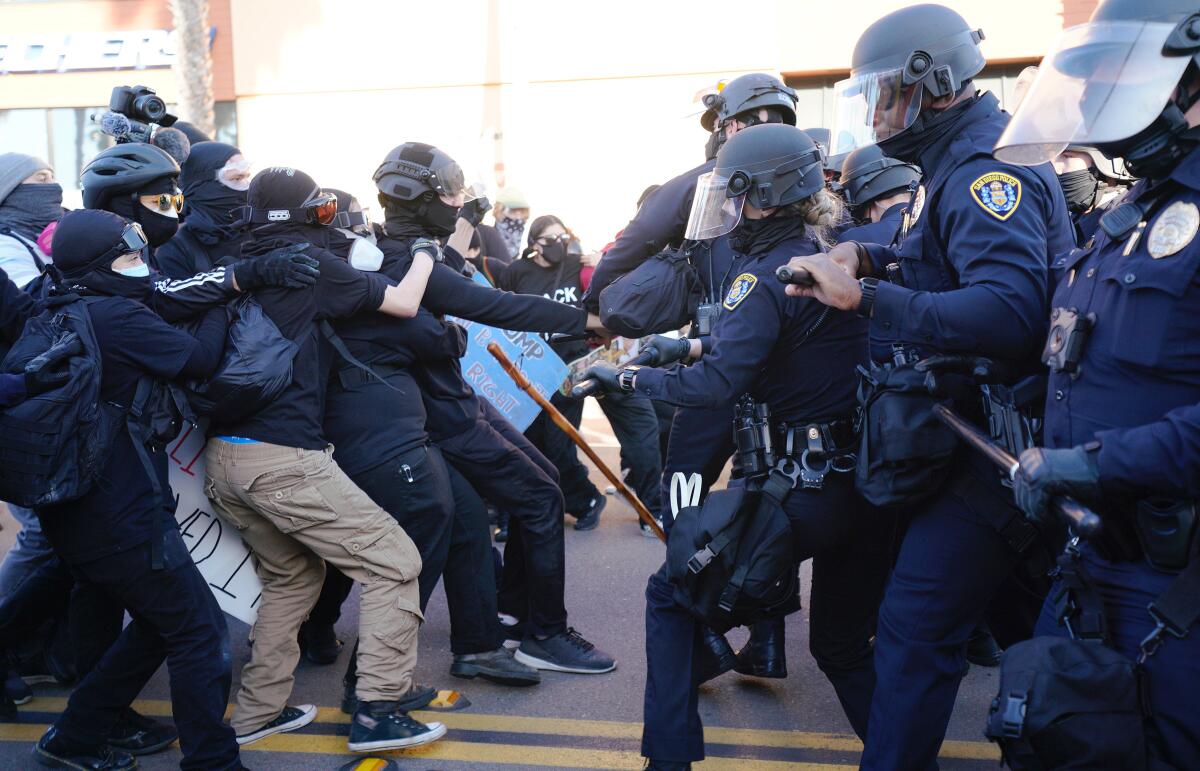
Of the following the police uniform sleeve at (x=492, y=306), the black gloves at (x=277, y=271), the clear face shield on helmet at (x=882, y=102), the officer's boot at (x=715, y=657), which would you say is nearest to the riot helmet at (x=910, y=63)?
the clear face shield on helmet at (x=882, y=102)

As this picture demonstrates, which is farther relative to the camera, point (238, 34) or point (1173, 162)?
point (238, 34)

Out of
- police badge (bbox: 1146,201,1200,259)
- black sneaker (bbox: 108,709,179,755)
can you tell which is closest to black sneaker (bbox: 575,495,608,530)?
black sneaker (bbox: 108,709,179,755)

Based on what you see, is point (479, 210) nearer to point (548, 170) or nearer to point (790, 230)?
point (790, 230)

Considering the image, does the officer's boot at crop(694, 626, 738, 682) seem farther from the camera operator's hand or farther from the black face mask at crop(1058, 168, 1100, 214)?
the black face mask at crop(1058, 168, 1100, 214)

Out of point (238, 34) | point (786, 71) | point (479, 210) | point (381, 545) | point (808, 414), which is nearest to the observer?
point (808, 414)

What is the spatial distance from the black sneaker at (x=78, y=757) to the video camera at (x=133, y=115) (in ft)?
9.32

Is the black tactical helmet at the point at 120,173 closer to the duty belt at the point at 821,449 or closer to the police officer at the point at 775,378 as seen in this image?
the police officer at the point at 775,378

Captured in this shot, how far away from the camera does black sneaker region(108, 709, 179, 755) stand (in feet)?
13.3

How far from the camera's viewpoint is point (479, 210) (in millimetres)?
5570

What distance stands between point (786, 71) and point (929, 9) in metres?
13.7

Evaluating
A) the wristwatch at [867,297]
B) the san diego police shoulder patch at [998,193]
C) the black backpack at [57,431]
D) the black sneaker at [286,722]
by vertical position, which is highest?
the san diego police shoulder patch at [998,193]

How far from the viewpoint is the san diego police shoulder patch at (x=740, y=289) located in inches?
132

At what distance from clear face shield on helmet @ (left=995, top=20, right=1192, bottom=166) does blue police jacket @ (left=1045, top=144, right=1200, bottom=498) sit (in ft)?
0.51

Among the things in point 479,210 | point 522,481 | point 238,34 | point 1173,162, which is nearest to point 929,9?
point 1173,162
